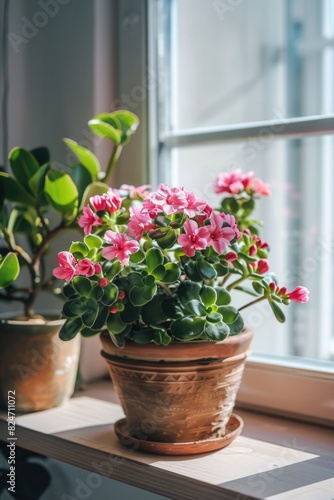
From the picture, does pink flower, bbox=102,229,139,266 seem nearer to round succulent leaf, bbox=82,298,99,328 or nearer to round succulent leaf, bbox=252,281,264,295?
round succulent leaf, bbox=82,298,99,328

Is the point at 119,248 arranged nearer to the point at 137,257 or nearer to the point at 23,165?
the point at 137,257

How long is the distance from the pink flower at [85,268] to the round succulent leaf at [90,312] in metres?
0.04

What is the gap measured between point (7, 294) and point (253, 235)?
50 cm

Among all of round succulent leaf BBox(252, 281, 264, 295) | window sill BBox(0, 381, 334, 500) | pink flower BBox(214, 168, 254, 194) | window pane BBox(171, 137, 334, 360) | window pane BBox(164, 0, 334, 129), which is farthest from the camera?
window pane BBox(171, 137, 334, 360)

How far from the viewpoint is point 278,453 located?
89cm

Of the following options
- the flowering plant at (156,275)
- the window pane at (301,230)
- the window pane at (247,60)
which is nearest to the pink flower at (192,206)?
the flowering plant at (156,275)

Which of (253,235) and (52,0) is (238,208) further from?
(52,0)

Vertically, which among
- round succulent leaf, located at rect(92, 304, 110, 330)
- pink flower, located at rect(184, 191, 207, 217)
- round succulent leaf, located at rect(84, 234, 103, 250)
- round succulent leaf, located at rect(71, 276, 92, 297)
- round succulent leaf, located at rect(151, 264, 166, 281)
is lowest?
round succulent leaf, located at rect(92, 304, 110, 330)

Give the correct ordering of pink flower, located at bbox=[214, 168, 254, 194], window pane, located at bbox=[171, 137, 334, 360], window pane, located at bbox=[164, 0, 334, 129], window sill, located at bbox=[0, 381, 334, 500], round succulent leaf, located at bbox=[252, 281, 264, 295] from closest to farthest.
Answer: window sill, located at bbox=[0, 381, 334, 500] → round succulent leaf, located at bbox=[252, 281, 264, 295] → pink flower, located at bbox=[214, 168, 254, 194] → window pane, located at bbox=[164, 0, 334, 129] → window pane, located at bbox=[171, 137, 334, 360]

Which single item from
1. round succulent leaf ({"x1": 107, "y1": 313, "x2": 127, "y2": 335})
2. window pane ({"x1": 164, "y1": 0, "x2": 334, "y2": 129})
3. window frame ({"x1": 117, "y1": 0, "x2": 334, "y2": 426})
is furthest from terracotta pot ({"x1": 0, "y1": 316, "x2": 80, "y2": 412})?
window pane ({"x1": 164, "y1": 0, "x2": 334, "y2": 129})

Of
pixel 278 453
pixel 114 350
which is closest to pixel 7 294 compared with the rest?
pixel 114 350

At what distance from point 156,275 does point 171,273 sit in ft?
0.08

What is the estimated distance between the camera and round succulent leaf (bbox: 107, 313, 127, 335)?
818 mm

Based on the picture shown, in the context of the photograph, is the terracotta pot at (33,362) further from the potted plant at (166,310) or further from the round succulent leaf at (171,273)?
the round succulent leaf at (171,273)
